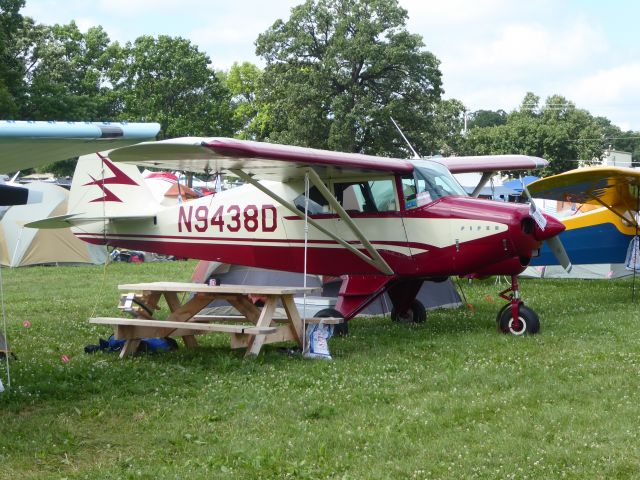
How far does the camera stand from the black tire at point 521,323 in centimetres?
971

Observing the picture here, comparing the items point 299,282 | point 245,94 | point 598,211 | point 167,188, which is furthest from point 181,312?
point 245,94

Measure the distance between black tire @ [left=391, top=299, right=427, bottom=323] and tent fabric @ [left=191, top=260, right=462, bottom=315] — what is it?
0.52 meters

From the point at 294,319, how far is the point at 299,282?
3.20m

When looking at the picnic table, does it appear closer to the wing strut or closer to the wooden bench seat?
the wooden bench seat

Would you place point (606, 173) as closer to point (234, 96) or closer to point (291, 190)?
point (291, 190)

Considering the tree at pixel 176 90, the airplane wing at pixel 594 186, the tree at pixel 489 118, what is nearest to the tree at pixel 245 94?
the tree at pixel 176 90

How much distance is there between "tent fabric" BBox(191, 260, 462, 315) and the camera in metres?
12.2

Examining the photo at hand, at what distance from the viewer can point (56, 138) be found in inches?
219

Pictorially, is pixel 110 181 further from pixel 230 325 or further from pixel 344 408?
pixel 344 408

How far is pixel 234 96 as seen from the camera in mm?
74000

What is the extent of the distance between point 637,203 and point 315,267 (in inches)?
281

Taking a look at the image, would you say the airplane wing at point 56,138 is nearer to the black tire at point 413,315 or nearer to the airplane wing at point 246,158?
the airplane wing at point 246,158

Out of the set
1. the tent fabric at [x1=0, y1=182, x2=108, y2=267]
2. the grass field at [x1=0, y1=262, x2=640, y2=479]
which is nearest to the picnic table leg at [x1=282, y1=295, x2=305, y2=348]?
the grass field at [x1=0, y1=262, x2=640, y2=479]

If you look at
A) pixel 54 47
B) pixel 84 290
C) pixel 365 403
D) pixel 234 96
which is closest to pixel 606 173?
pixel 365 403
